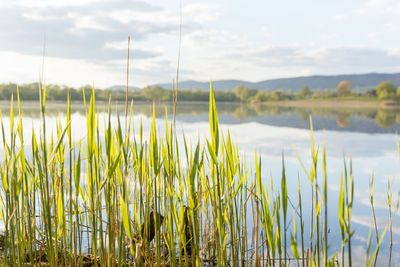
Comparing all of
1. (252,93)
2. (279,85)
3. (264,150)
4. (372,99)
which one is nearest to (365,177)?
(264,150)

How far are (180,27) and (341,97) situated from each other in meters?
32.2

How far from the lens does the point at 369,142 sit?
8203mm

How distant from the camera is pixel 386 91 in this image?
27.5 m

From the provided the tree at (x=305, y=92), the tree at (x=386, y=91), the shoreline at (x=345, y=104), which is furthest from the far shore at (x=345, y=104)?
the tree at (x=305, y=92)

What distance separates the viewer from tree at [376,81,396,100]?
27125 millimetres

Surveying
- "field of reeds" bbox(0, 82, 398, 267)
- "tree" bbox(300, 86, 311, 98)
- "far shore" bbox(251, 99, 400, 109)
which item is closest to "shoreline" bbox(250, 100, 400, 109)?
"far shore" bbox(251, 99, 400, 109)

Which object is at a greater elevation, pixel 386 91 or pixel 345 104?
pixel 386 91

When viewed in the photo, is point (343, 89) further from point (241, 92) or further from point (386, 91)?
point (241, 92)

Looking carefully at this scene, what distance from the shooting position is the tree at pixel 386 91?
89.0 ft

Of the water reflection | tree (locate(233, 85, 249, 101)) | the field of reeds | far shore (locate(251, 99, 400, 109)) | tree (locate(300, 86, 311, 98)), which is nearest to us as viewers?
the field of reeds

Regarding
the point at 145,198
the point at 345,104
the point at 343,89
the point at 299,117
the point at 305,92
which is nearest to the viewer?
the point at 145,198

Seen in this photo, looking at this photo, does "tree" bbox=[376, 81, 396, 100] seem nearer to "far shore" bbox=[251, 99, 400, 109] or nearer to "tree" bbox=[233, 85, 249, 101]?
"far shore" bbox=[251, 99, 400, 109]

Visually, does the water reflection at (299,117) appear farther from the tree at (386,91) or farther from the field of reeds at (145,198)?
the tree at (386,91)

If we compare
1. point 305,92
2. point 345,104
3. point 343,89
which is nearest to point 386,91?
point 345,104
